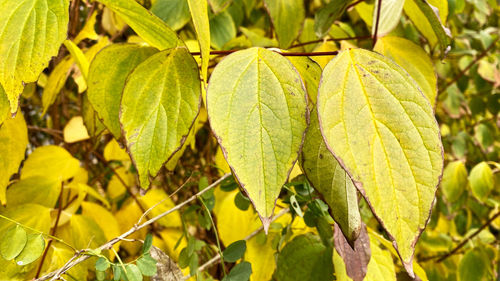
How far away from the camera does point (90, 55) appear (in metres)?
0.72

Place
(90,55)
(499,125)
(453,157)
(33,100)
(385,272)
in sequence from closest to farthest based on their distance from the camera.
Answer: (385,272) → (90,55) → (33,100) → (453,157) → (499,125)

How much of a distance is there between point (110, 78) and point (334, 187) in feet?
0.82

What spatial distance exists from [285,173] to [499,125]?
1.48 metres

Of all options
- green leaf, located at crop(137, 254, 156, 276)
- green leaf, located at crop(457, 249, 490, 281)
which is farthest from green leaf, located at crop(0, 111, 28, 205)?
green leaf, located at crop(457, 249, 490, 281)

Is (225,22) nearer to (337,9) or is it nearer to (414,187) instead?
(337,9)

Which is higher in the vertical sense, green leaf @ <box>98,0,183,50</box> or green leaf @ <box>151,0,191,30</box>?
green leaf @ <box>98,0,183,50</box>

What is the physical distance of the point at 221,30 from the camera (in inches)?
35.7

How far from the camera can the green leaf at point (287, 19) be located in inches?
27.3

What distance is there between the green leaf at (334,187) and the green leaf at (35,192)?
18.1 inches

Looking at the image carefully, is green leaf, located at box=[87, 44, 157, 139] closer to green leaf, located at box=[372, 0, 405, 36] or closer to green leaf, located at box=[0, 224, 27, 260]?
green leaf, located at box=[0, 224, 27, 260]

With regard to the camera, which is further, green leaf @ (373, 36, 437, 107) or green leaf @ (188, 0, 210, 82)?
green leaf @ (373, 36, 437, 107)

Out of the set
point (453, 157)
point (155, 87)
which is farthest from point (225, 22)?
point (453, 157)

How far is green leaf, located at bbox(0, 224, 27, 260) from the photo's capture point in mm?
444

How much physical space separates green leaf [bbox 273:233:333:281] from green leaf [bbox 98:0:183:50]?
30 centimetres
